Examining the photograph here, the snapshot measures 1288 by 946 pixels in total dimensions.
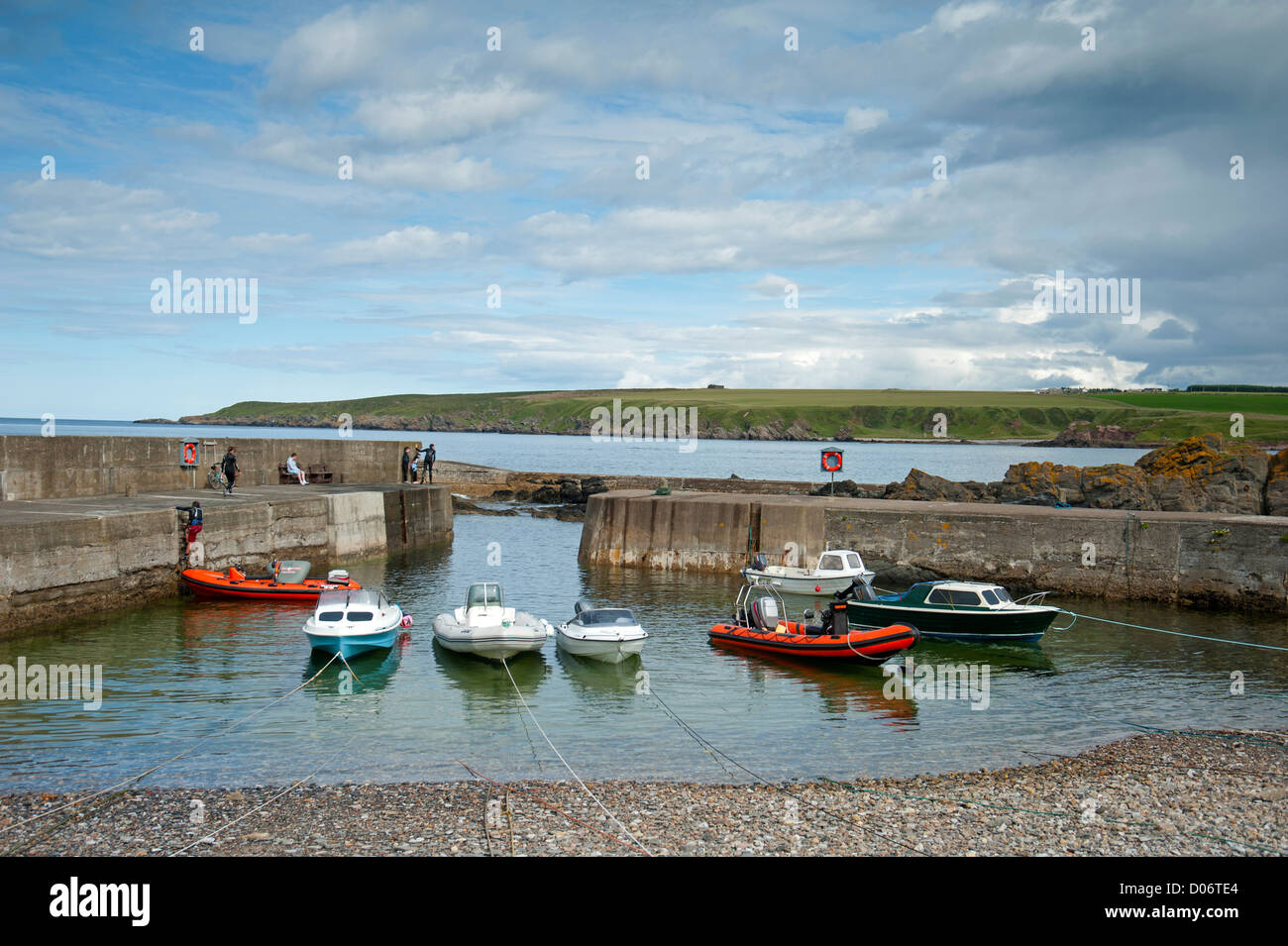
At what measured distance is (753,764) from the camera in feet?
45.1

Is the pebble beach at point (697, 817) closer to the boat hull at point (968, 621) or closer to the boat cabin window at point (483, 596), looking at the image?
the boat cabin window at point (483, 596)

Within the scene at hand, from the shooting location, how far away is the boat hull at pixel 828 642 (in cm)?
1955

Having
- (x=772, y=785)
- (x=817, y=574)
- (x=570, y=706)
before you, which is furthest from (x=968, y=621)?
(x=772, y=785)

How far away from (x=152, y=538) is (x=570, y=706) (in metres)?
15.7

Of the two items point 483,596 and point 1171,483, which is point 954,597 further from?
point 1171,483

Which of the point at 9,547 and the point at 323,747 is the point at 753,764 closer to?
the point at 323,747

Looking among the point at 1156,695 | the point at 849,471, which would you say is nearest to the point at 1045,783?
the point at 1156,695

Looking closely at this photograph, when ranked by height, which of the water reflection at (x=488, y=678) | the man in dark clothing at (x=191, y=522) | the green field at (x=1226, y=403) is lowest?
the water reflection at (x=488, y=678)

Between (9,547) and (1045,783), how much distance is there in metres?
22.3

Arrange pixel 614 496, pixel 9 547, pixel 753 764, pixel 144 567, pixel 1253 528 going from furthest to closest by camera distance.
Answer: pixel 614 496, pixel 1253 528, pixel 144 567, pixel 9 547, pixel 753 764

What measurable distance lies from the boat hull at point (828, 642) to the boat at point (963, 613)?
8.51 ft

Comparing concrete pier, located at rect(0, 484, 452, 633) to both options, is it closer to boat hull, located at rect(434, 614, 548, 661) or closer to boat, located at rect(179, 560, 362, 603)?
boat, located at rect(179, 560, 362, 603)

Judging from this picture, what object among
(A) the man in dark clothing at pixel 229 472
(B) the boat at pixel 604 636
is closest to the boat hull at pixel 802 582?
(B) the boat at pixel 604 636
